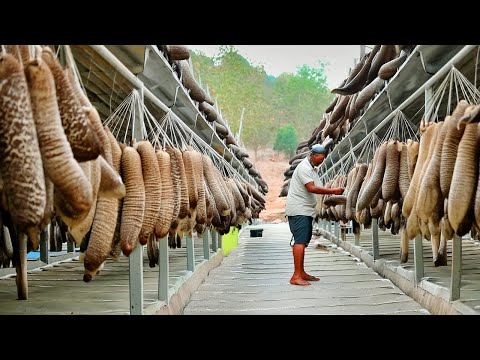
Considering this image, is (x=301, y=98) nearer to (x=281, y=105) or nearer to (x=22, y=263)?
(x=281, y=105)

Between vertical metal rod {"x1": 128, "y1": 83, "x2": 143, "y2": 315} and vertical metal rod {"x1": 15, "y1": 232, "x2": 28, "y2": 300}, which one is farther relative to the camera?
vertical metal rod {"x1": 128, "y1": 83, "x2": 143, "y2": 315}

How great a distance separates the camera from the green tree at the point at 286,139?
3069 centimetres

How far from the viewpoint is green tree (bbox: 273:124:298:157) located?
101ft

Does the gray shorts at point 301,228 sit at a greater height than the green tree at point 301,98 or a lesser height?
lesser

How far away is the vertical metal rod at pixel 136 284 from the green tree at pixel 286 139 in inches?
1110

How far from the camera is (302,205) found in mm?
4715

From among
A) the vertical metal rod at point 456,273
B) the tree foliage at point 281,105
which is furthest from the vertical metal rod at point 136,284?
the tree foliage at point 281,105

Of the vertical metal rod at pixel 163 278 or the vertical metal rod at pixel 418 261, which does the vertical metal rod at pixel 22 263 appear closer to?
the vertical metal rod at pixel 163 278

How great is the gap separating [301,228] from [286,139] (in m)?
27.2

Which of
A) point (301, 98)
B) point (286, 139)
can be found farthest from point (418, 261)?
point (286, 139)

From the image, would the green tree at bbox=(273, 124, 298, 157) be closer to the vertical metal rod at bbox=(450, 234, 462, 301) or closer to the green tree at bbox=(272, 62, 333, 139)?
the green tree at bbox=(272, 62, 333, 139)

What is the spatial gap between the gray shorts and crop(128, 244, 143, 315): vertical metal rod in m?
2.31

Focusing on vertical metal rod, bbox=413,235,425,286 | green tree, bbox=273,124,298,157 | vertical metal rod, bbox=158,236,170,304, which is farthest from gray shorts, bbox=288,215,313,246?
green tree, bbox=273,124,298,157
